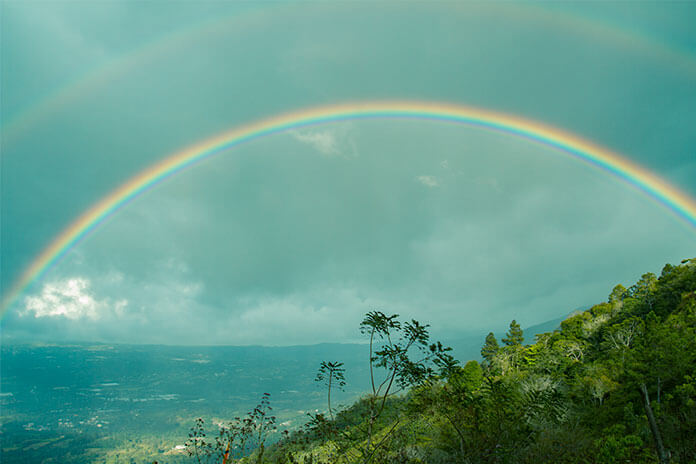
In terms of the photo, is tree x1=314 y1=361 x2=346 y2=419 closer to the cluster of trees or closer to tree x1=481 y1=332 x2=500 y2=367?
the cluster of trees

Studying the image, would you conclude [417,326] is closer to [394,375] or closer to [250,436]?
[394,375]

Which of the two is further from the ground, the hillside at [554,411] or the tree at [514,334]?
the hillside at [554,411]

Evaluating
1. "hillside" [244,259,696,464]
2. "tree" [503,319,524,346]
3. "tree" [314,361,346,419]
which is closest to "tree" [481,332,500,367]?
"tree" [503,319,524,346]

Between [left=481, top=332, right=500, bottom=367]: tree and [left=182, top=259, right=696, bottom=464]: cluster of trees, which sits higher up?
[left=182, top=259, right=696, bottom=464]: cluster of trees

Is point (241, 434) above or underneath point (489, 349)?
above

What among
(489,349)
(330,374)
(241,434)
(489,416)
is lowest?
(489,349)

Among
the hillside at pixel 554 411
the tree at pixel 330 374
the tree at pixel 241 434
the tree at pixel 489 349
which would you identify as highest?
the tree at pixel 330 374

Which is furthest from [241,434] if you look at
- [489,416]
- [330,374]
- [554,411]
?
[554,411]

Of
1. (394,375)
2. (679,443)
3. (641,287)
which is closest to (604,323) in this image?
(641,287)

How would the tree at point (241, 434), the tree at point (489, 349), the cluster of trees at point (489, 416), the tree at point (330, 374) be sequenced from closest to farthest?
the tree at point (241, 434) < the cluster of trees at point (489, 416) < the tree at point (330, 374) < the tree at point (489, 349)

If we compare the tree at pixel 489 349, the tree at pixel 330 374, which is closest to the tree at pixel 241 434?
the tree at pixel 330 374

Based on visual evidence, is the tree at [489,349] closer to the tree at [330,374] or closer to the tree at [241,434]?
the tree at [330,374]

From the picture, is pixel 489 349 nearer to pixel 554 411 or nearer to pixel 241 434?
pixel 554 411
